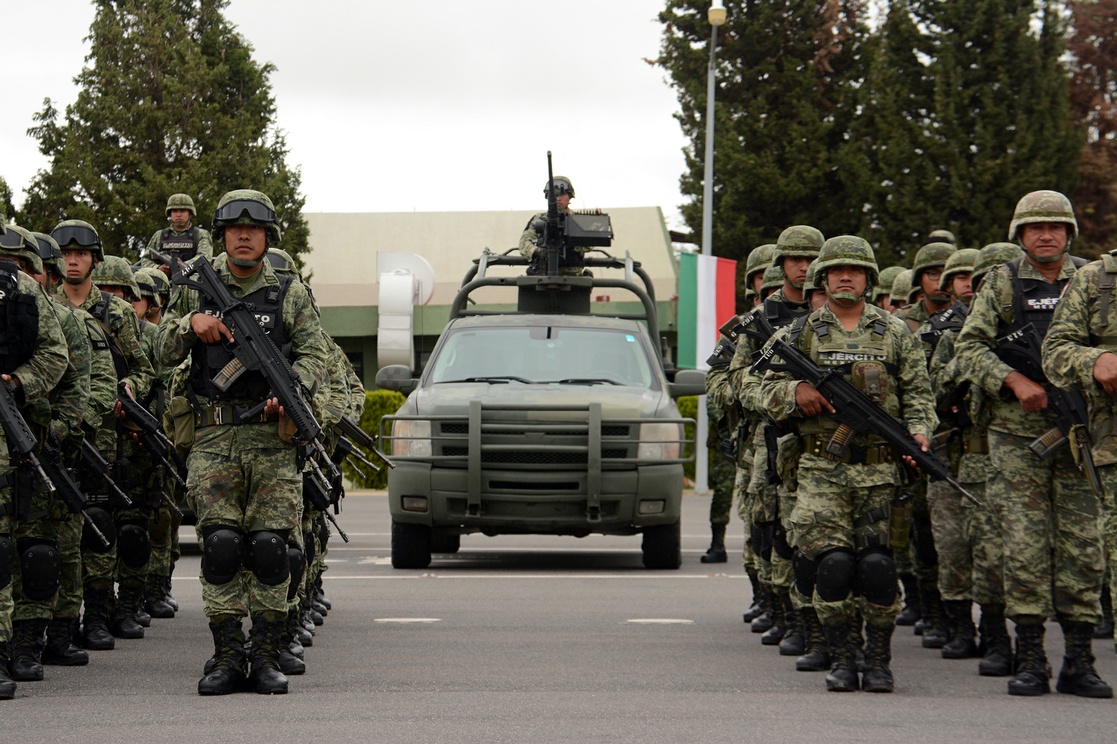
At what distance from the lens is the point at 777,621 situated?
10203 mm

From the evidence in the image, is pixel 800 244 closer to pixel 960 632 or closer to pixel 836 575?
pixel 960 632

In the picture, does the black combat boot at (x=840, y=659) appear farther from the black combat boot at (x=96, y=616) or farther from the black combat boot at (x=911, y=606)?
the black combat boot at (x=96, y=616)

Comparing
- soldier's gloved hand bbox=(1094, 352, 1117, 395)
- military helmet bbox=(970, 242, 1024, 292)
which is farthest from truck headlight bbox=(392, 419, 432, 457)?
soldier's gloved hand bbox=(1094, 352, 1117, 395)

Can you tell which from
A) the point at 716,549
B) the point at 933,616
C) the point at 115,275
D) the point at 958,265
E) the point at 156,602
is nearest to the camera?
the point at 933,616

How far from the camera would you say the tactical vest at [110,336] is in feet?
32.9

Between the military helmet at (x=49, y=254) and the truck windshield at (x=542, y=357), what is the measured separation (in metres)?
5.51

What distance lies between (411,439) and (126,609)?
3.68 metres

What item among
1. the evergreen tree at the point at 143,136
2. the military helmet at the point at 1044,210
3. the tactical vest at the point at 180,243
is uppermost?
the evergreen tree at the point at 143,136

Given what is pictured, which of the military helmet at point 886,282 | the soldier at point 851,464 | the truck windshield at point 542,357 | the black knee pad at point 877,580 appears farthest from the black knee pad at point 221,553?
the truck windshield at point 542,357

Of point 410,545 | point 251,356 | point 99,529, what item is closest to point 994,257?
point 251,356

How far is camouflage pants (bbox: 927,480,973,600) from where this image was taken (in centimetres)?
961

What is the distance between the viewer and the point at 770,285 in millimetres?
10734

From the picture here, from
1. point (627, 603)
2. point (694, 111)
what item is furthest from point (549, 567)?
point (694, 111)

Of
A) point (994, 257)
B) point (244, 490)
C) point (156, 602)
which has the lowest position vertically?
point (156, 602)
